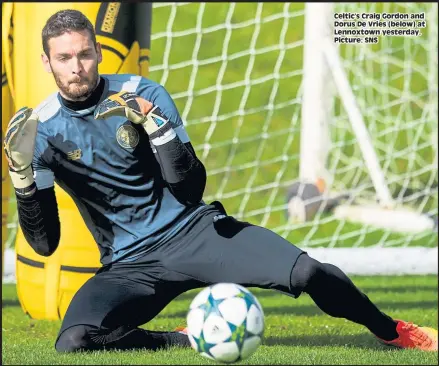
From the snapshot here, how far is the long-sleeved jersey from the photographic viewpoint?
4.93m

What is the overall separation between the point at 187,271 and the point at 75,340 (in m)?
0.62

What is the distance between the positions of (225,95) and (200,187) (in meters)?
8.27

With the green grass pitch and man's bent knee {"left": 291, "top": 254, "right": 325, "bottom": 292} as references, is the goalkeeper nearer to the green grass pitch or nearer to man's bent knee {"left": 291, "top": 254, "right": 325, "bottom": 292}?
man's bent knee {"left": 291, "top": 254, "right": 325, "bottom": 292}

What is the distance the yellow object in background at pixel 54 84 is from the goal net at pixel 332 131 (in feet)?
6.18

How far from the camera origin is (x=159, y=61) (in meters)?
13.8

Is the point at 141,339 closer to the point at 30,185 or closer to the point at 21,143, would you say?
the point at 30,185

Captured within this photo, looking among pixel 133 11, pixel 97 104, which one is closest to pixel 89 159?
pixel 97 104

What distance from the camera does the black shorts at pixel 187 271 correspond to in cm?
481

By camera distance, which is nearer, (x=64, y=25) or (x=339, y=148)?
(x=64, y=25)

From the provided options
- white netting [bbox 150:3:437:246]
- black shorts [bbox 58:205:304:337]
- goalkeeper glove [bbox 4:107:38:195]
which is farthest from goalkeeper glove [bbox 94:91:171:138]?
white netting [bbox 150:3:437:246]

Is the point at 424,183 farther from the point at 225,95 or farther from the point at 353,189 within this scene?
the point at 225,95

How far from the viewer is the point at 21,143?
467 cm

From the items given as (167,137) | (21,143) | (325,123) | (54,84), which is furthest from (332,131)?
(21,143)

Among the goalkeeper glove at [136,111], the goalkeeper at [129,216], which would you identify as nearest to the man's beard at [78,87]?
the goalkeeper at [129,216]
